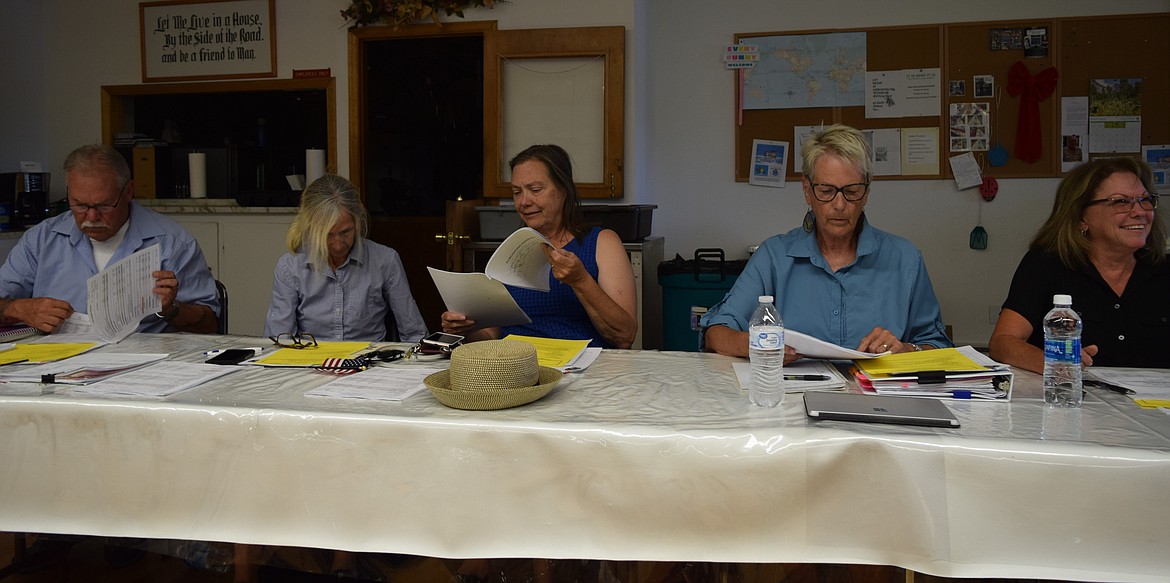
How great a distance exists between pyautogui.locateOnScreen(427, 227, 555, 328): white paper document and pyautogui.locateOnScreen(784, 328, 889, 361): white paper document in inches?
26.8

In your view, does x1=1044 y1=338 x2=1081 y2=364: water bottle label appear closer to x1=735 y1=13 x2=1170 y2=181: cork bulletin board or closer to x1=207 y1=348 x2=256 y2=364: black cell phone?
x1=207 y1=348 x2=256 y2=364: black cell phone

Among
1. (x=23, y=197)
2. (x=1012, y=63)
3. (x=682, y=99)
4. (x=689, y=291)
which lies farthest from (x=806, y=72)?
(x=23, y=197)

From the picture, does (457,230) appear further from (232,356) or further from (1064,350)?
(1064,350)

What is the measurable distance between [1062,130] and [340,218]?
147 inches

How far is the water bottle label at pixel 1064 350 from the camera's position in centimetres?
148

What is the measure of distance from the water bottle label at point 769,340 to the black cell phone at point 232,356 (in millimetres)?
1170

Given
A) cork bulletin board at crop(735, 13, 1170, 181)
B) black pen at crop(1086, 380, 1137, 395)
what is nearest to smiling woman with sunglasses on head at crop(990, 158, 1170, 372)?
black pen at crop(1086, 380, 1137, 395)

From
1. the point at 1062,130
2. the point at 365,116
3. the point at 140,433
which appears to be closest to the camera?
the point at 140,433

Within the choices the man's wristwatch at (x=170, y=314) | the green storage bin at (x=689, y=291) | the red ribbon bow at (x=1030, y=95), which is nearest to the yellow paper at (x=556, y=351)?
the man's wristwatch at (x=170, y=314)

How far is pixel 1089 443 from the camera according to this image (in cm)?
124

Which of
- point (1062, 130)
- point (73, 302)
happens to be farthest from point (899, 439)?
point (1062, 130)

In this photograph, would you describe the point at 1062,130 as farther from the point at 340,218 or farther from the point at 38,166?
the point at 38,166

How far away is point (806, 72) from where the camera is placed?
4.59 metres

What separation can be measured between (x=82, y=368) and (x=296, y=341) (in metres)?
0.47
